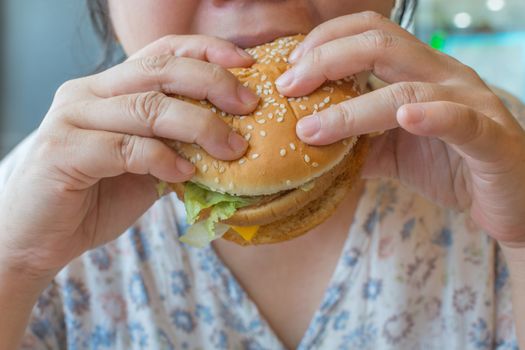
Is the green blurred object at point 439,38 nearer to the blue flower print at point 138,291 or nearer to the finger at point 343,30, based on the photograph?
the blue flower print at point 138,291

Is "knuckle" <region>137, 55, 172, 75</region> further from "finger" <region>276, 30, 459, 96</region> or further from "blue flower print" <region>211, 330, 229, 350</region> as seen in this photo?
"blue flower print" <region>211, 330, 229, 350</region>

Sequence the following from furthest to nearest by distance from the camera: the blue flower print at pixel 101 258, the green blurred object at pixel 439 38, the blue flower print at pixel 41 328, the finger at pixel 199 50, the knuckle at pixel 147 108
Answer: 1. the green blurred object at pixel 439 38
2. the blue flower print at pixel 101 258
3. the blue flower print at pixel 41 328
4. the finger at pixel 199 50
5. the knuckle at pixel 147 108

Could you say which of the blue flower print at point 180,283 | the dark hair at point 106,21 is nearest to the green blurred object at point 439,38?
the dark hair at point 106,21

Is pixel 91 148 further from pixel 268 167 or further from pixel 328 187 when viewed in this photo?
pixel 328 187

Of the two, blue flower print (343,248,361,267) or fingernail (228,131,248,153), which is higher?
fingernail (228,131,248,153)

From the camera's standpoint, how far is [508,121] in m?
1.06

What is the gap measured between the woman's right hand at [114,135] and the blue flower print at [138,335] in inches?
17.5

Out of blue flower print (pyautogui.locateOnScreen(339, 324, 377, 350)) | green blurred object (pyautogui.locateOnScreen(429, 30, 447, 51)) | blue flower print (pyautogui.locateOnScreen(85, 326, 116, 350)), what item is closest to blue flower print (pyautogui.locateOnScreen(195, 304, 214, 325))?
blue flower print (pyautogui.locateOnScreen(85, 326, 116, 350))

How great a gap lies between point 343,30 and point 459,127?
299 mm

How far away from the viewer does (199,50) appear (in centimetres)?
112

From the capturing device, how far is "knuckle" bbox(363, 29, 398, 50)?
3.47 feet

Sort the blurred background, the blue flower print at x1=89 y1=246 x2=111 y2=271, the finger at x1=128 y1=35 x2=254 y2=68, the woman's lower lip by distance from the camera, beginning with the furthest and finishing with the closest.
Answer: the blurred background → the blue flower print at x1=89 y1=246 x2=111 y2=271 → the woman's lower lip → the finger at x1=128 y1=35 x2=254 y2=68

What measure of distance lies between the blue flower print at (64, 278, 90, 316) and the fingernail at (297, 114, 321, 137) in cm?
94

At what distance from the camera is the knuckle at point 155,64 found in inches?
41.3
